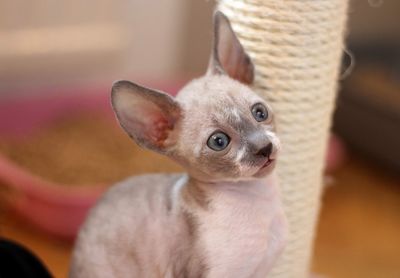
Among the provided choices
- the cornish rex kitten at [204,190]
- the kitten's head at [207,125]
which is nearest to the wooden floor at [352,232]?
the cornish rex kitten at [204,190]

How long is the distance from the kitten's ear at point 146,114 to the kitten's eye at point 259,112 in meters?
0.09

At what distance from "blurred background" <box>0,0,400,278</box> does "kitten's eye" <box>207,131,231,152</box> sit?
63 centimetres

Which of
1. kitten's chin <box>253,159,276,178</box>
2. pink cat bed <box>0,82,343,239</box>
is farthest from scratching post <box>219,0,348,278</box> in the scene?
pink cat bed <box>0,82,343,239</box>

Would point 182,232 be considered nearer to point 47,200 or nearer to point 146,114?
point 146,114

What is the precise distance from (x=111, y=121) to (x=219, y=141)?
1.11m

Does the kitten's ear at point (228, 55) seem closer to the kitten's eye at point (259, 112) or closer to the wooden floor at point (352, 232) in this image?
the kitten's eye at point (259, 112)

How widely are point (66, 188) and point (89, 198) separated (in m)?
0.07

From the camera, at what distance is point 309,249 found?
3.48ft

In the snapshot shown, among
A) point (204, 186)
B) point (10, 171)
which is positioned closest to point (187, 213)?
point (204, 186)

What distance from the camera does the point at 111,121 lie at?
1844 mm

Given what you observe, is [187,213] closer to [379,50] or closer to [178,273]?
[178,273]

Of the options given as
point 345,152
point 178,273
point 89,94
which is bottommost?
point 345,152

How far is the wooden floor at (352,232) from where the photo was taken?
1357 millimetres

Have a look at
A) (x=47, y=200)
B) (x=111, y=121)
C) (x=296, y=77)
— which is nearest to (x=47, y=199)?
(x=47, y=200)
